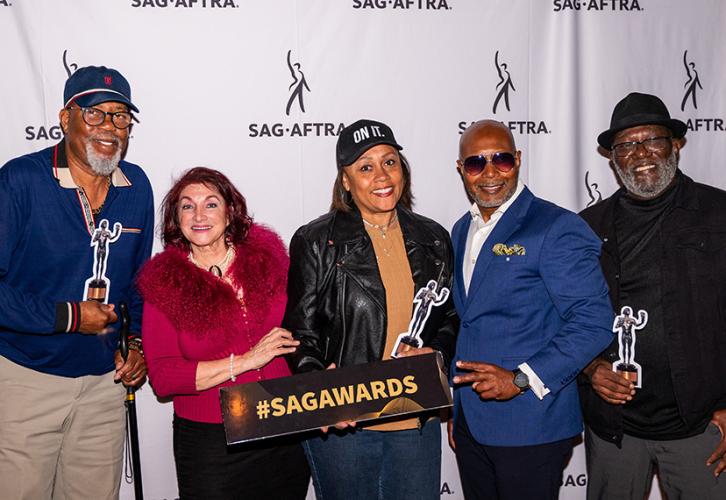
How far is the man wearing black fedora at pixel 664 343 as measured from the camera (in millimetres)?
2691

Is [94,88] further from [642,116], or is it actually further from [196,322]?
[642,116]

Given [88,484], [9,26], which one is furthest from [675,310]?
[9,26]

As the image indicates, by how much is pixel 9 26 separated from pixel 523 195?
9.10ft

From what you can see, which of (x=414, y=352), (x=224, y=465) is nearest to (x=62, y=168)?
(x=224, y=465)

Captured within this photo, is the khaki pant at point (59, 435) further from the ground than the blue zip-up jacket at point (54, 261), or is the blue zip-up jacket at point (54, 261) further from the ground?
the blue zip-up jacket at point (54, 261)

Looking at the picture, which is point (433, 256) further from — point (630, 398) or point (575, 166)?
point (575, 166)

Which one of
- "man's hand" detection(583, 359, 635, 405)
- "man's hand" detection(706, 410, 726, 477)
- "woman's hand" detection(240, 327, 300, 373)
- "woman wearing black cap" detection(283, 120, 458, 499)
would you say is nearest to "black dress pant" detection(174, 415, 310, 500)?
"woman wearing black cap" detection(283, 120, 458, 499)

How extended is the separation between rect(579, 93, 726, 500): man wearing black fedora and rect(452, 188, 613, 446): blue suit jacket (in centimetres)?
26

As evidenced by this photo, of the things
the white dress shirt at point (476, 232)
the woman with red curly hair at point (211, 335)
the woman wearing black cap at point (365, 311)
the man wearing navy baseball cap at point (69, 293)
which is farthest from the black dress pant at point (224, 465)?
the white dress shirt at point (476, 232)

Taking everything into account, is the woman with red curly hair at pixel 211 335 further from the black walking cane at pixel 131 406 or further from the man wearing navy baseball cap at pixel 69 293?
the man wearing navy baseball cap at pixel 69 293

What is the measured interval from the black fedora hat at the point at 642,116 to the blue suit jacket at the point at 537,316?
0.64 metres

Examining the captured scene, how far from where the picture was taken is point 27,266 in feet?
9.11

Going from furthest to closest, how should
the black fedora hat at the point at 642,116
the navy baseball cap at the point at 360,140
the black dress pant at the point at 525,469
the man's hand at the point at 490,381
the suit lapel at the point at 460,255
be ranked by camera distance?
1. the black fedora hat at the point at 642,116
2. the suit lapel at the point at 460,255
3. the navy baseball cap at the point at 360,140
4. the black dress pant at the point at 525,469
5. the man's hand at the point at 490,381

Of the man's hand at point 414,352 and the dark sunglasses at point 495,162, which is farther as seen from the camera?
the dark sunglasses at point 495,162
